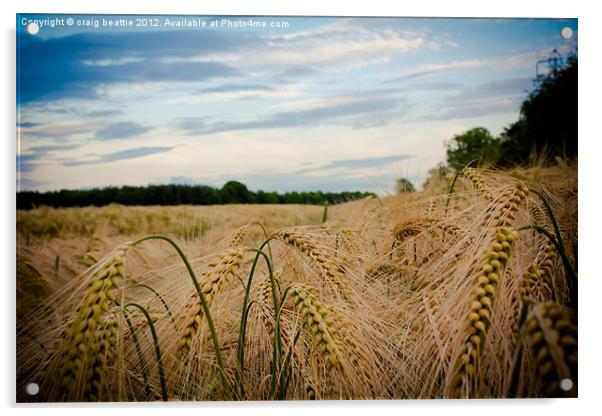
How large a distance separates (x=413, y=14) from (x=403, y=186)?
32.0 inches

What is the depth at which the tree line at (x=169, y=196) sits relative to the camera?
2.42m

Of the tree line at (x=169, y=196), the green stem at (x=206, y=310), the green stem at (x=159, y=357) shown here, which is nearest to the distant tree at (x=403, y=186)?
the tree line at (x=169, y=196)

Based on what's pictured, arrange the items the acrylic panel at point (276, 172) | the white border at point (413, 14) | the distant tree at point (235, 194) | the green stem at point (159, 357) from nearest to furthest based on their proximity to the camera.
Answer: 1. the green stem at point (159, 357)
2. the acrylic panel at point (276, 172)
3. the white border at point (413, 14)
4. the distant tree at point (235, 194)

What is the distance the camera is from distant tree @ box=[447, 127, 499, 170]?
2.50m

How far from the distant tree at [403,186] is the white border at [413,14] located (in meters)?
0.78

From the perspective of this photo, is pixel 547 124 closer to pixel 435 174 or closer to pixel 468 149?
pixel 468 149

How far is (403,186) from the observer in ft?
8.24

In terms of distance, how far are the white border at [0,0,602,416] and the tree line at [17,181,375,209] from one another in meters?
0.17

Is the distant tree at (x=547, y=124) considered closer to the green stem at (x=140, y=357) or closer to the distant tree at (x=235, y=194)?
the distant tree at (x=235, y=194)

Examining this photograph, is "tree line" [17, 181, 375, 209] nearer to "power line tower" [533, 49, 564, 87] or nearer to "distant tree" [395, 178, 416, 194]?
"distant tree" [395, 178, 416, 194]

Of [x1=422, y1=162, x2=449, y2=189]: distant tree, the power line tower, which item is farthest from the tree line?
the power line tower

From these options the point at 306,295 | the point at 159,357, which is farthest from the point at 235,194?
the point at 159,357

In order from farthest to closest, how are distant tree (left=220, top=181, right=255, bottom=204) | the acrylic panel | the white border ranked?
distant tree (left=220, top=181, right=255, bottom=204) < the white border < the acrylic panel

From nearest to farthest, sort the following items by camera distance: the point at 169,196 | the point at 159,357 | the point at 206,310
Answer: the point at 206,310 < the point at 159,357 < the point at 169,196
